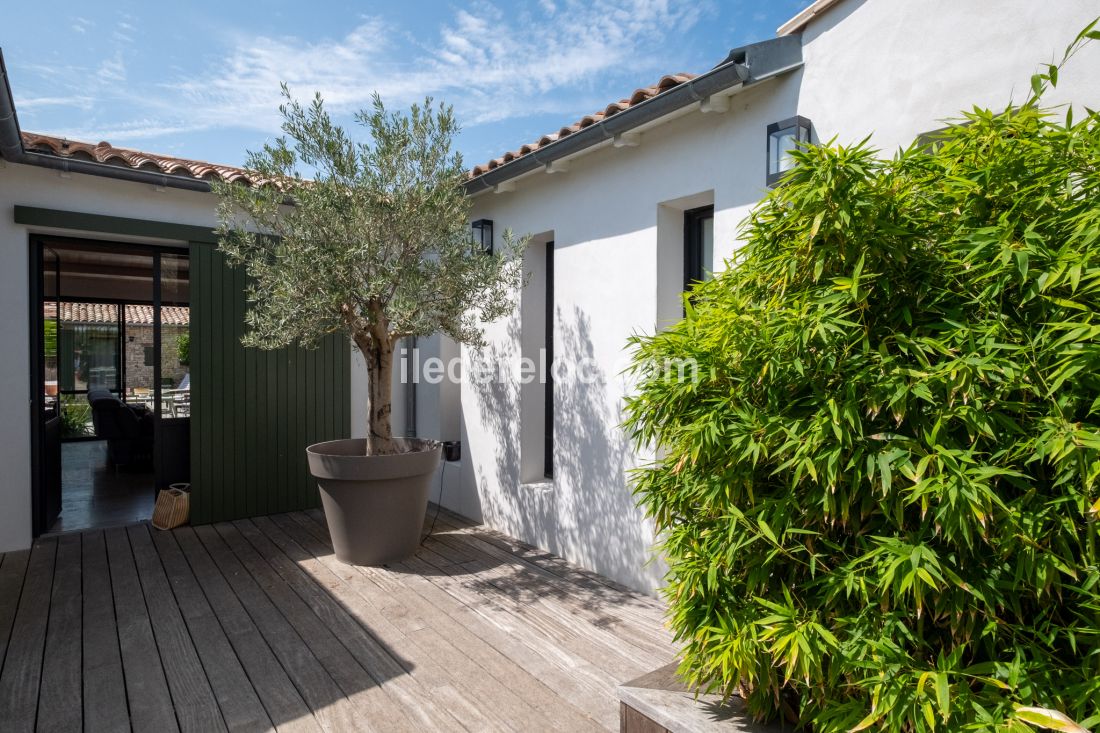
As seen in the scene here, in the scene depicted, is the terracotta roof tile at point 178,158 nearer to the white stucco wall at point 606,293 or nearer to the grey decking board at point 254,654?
the white stucco wall at point 606,293

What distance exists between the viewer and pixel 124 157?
188 inches

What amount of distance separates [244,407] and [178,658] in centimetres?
288

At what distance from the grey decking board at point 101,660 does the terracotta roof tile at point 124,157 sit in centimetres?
293

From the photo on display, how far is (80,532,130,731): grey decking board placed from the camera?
2547 mm

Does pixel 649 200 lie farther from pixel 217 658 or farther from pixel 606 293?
pixel 217 658

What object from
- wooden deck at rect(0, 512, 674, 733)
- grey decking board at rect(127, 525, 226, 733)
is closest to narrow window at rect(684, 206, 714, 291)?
wooden deck at rect(0, 512, 674, 733)

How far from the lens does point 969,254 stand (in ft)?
5.03

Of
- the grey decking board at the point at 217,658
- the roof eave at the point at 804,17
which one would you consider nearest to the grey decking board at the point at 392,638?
the grey decking board at the point at 217,658

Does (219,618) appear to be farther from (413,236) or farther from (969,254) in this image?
(969,254)

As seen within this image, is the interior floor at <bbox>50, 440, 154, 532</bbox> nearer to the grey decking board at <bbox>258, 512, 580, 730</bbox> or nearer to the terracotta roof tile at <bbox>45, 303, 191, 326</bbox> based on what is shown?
the terracotta roof tile at <bbox>45, 303, 191, 326</bbox>

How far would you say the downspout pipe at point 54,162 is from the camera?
3.47 metres

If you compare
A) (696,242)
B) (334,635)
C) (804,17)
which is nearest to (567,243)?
(696,242)

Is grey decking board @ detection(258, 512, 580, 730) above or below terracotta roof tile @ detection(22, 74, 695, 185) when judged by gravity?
below

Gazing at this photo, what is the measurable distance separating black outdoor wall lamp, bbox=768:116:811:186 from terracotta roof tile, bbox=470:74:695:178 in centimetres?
60
